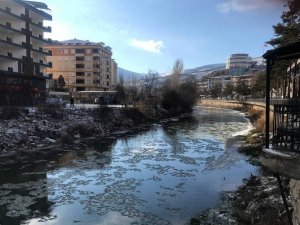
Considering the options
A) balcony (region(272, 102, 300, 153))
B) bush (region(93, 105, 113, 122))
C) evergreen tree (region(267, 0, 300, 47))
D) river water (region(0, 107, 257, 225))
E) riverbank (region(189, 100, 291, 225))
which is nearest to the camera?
balcony (region(272, 102, 300, 153))

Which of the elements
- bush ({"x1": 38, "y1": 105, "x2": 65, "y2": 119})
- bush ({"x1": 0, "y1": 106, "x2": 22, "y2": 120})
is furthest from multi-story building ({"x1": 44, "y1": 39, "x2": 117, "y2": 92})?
bush ({"x1": 0, "y1": 106, "x2": 22, "y2": 120})

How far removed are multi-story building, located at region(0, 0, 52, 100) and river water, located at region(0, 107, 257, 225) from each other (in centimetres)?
3732

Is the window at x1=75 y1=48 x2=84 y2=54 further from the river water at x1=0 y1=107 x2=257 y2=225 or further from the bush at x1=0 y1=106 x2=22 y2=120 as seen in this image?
the river water at x1=0 y1=107 x2=257 y2=225

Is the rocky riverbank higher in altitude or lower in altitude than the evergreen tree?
lower

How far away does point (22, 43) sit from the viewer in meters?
72.4

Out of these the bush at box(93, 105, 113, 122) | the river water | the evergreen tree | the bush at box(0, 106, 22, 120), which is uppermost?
the evergreen tree

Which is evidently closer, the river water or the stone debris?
the river water

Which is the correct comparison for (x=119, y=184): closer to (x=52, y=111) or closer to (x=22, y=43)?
(x=52, y=111)

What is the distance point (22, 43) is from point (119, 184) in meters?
58.7

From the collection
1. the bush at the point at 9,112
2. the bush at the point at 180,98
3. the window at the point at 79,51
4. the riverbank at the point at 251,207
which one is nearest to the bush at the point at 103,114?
the bush at the point at 9,112

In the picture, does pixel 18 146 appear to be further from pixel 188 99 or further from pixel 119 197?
pixel 188 99

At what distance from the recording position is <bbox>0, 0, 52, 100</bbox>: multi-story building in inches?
2602

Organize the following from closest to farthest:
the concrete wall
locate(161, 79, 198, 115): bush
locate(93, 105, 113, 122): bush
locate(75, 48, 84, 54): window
A: the concrete wall < locate(93, 105, 113, 122): bush < locate(161, 79, 198, 115): bush < locate(75, 48, 84, 54): window

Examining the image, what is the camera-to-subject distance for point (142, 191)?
1877 centimetres
